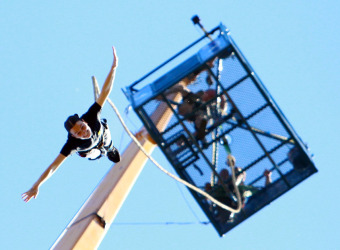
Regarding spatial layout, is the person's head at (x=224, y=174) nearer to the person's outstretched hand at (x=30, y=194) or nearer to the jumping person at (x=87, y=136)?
the jumping person at (x=87, y=136)

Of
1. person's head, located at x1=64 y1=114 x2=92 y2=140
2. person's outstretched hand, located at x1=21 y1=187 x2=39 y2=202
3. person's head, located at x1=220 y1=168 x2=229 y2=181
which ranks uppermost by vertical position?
person's head, located at x1=64 y1=114 x2=92 y2=140

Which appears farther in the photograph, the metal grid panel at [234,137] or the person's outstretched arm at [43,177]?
the metal grid panel at [234,137]

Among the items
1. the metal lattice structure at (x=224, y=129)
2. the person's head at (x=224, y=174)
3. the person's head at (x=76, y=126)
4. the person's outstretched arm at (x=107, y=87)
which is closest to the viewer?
the person's head at (x=76, y=126)

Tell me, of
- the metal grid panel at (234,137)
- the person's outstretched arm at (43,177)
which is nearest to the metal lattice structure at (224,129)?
the metal grid panel at (234,137)

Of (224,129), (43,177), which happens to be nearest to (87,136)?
(43,177)

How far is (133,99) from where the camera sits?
9.94 m

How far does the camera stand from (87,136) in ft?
21.9

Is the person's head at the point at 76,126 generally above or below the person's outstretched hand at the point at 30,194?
above

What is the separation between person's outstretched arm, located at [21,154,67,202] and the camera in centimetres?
659

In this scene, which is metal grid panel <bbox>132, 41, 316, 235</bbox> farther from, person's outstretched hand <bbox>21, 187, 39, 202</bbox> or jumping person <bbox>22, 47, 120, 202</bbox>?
person's outstretched hand <bbox>21, 187, 39, 202</bbox>

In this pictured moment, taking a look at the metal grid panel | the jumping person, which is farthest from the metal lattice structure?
the jumping person

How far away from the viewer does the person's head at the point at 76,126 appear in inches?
258

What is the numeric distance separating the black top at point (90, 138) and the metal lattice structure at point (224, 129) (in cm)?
275

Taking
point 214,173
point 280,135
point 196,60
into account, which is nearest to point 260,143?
point 280,135
